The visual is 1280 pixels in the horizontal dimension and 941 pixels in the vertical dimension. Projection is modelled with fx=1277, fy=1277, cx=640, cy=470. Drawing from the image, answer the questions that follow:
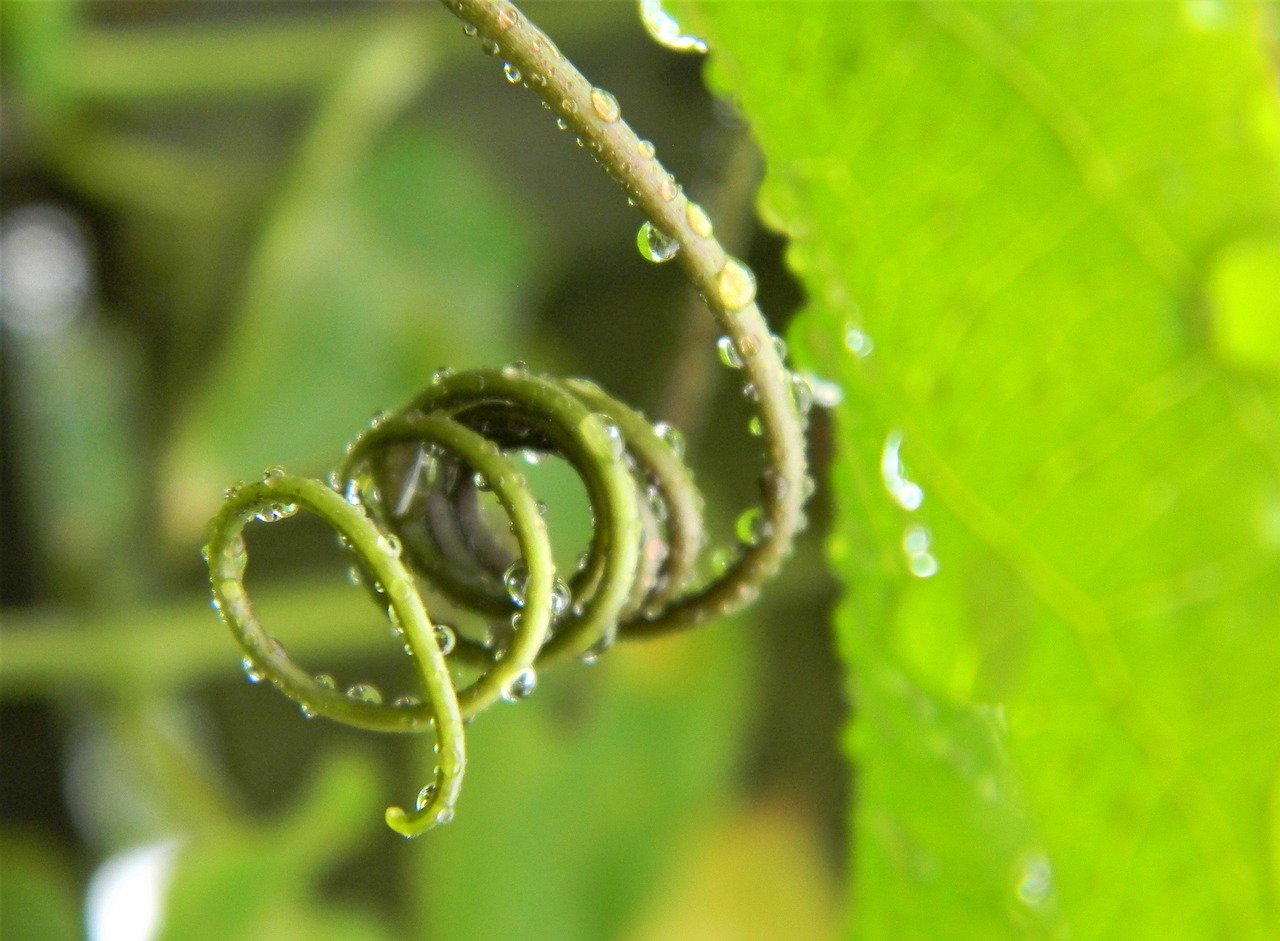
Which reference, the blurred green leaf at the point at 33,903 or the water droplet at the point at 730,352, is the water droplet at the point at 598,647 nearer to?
the water droplet at the point at 730,352

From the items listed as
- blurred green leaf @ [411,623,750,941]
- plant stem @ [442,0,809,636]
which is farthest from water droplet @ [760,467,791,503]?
blurred green leaf @ [411,623,750,941]

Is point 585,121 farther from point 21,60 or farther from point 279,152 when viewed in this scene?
point 279,152

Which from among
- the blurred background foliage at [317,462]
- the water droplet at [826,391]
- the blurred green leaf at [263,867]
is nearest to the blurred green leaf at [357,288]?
the blurred background foliage at [317,462]

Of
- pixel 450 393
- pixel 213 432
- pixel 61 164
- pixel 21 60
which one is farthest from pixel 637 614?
pixel 61 164

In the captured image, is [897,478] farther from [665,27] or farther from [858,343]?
[665,27]

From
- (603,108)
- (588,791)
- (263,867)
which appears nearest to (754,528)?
(603,108)
